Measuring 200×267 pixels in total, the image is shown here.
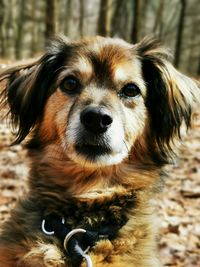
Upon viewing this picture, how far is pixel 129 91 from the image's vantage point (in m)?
3.96

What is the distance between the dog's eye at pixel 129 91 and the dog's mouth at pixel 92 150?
0.45 metres

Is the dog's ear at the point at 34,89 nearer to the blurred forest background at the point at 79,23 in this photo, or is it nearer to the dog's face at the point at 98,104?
the dog's face at the point at 98,104

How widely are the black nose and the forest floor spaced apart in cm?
162

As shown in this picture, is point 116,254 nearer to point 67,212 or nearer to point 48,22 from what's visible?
point 67,212

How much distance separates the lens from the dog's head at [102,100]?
12.1ft

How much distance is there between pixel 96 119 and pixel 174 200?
141 inches

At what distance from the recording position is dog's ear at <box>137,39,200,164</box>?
164 inches

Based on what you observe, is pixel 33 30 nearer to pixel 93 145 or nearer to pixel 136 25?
pixel 136 25

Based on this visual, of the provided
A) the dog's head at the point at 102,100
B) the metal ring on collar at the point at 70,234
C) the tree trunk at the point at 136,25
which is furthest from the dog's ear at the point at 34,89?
the tree trunk at the point at 136,25

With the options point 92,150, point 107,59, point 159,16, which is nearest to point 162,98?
point 107,59

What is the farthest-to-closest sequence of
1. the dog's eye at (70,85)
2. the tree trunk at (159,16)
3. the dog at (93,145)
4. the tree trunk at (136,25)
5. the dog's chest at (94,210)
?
the tree trunk at (159,16), the tree trunk at (136,25), the dog's eye at (70,85), the dog's chest at (94,210), the dog at (93,145)

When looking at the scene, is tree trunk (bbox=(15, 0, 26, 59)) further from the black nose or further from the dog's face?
the black nose

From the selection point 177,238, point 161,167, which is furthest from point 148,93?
point 177,238

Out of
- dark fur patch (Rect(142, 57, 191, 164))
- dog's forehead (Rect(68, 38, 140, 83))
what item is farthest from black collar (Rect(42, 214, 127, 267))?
dog's forehead (Rect(68, 38, 140, 83))
